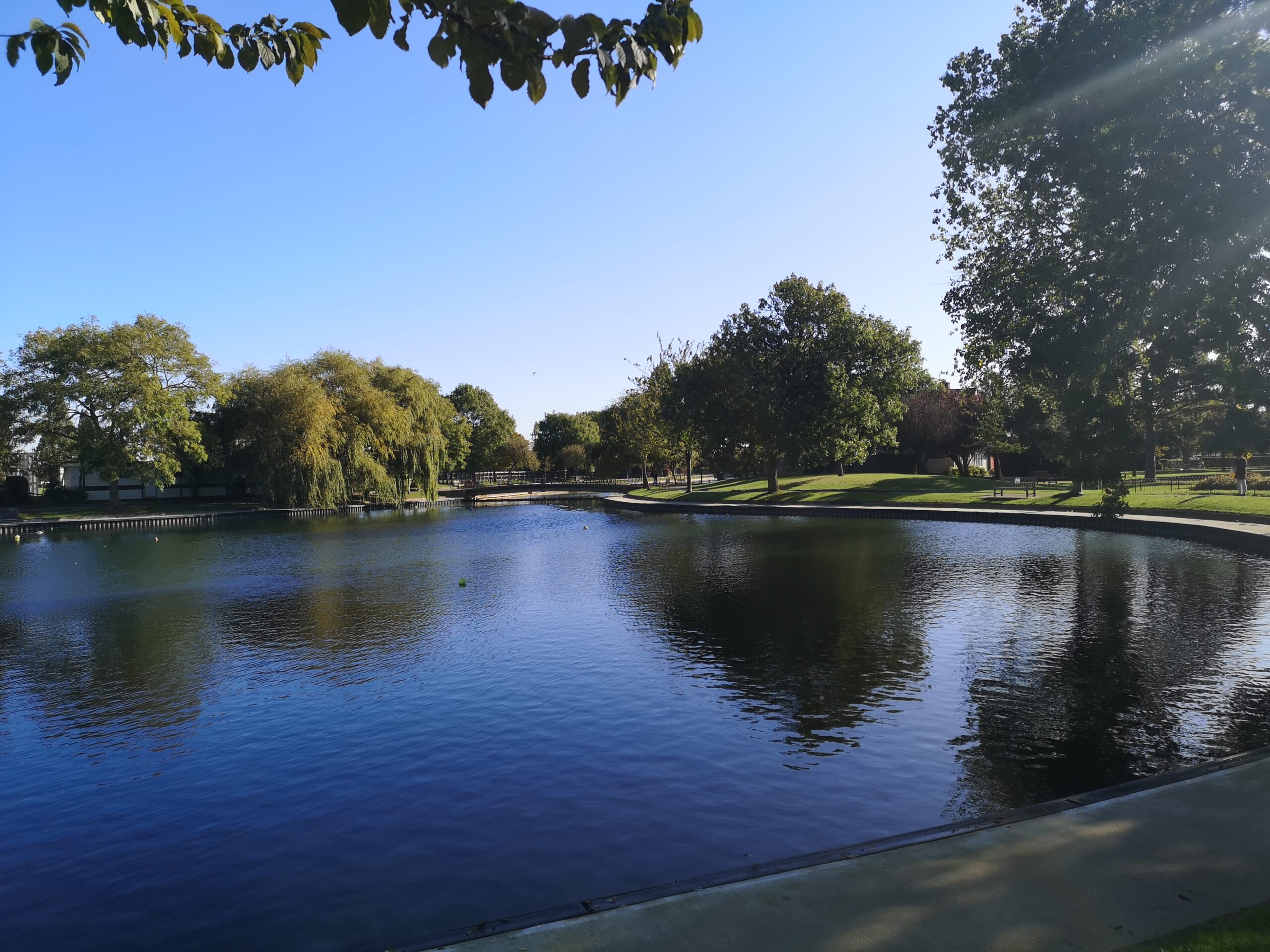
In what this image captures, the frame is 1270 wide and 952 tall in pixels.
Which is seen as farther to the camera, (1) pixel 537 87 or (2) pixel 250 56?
(2) pixel 250 56

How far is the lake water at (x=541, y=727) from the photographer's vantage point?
23.2 feet

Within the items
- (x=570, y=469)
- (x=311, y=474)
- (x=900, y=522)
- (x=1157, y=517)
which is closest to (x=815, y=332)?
(x=900, y=522)

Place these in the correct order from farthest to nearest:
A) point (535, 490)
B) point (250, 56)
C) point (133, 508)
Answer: point (535, 490) → point (133, 508) → point (250, 56)

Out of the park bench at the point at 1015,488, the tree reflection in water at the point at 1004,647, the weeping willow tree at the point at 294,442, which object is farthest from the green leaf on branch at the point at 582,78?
the weeping willow tree at the point at 294,442

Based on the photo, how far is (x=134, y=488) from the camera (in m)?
74.6

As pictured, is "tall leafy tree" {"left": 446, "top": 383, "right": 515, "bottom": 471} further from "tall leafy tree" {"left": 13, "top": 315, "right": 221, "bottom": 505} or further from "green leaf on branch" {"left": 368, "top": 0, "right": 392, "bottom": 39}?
"green leaf on branch" {"left": 368, "top": 0, "right": 392, "bottom": 39}

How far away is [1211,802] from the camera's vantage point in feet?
21.4

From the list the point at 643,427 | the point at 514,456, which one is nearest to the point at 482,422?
the point at 514,456

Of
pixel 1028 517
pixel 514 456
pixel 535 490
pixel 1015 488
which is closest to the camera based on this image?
pixel 1028 517

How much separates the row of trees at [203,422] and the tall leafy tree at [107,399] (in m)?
0.08

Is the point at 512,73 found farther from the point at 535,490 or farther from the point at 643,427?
the point at 535,490

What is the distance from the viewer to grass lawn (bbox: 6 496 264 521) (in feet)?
189

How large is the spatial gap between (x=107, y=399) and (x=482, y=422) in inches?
2178

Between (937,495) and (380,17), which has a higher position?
(380,17)
